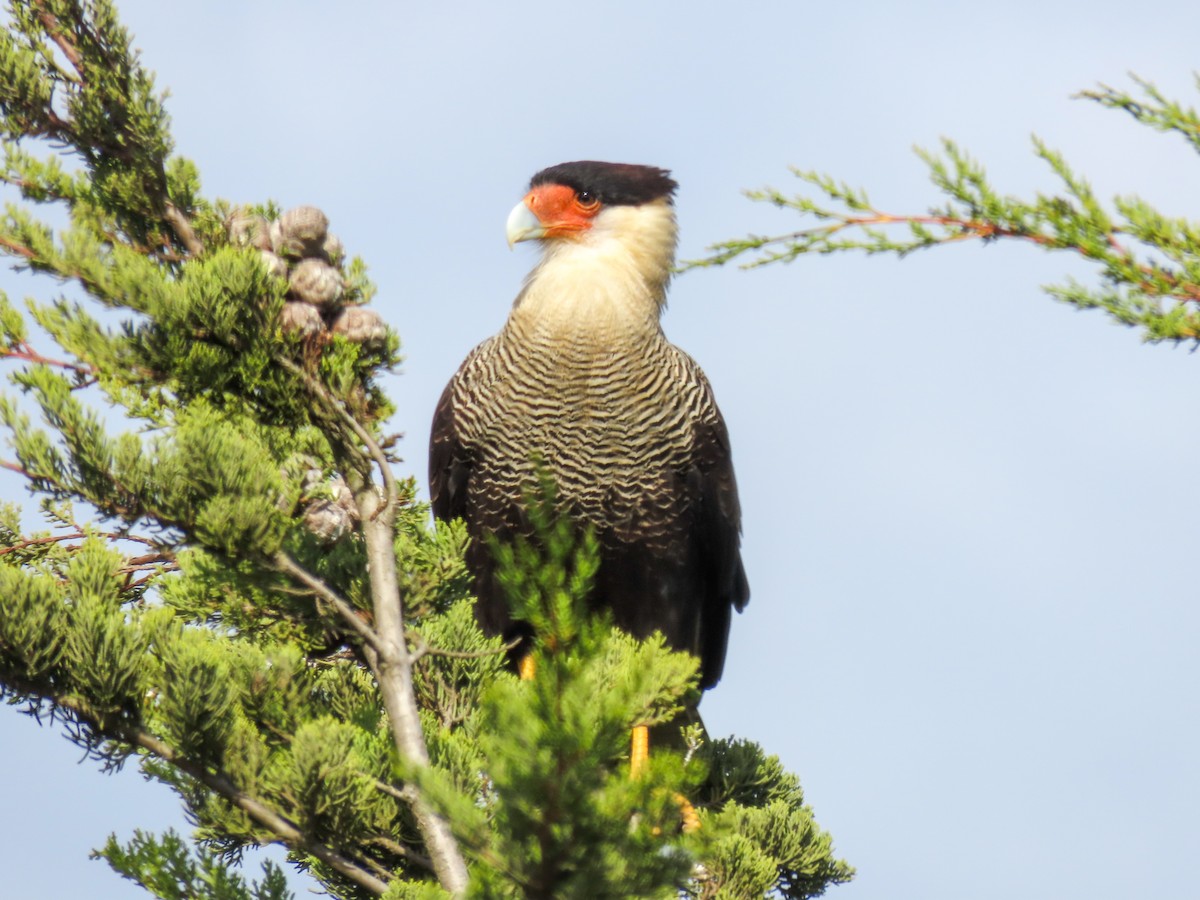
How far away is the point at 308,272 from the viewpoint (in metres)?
2.96

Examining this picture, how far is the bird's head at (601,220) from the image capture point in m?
4.90

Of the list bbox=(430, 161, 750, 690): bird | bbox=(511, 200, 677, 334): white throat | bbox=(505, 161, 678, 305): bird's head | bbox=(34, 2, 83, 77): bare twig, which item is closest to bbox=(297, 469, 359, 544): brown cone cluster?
bbox=(34, 2, 83, 77): bare twig

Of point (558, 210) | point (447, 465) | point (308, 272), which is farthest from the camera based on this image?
point (558, 210)

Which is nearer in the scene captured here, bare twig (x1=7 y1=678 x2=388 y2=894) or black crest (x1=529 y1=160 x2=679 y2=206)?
bare twig (x1=7 y1=678 x2=388 y2=894)

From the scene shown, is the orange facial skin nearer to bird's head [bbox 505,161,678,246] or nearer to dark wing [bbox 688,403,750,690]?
bird's head [bbox 505,161,678,246]

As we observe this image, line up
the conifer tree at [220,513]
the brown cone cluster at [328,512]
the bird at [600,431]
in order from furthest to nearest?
the bird at [600,431]
the brown cone cluster at [328,512]
the conifer tree at [220,513]

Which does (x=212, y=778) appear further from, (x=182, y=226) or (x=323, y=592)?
(x=182, y=226)

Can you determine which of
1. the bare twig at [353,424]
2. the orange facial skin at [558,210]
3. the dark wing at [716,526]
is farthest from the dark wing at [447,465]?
the bare twig at [353,424]

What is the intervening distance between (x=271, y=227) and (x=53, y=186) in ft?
1.65

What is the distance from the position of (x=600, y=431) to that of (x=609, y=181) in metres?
0.96

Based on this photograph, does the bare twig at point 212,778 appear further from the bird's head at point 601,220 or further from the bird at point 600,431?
the bird's head at point 601,220

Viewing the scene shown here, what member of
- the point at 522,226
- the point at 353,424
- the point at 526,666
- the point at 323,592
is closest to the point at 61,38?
the point at 353,424

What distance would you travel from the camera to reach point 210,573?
286 centimetres

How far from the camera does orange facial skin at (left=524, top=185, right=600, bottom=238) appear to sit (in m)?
4.92
